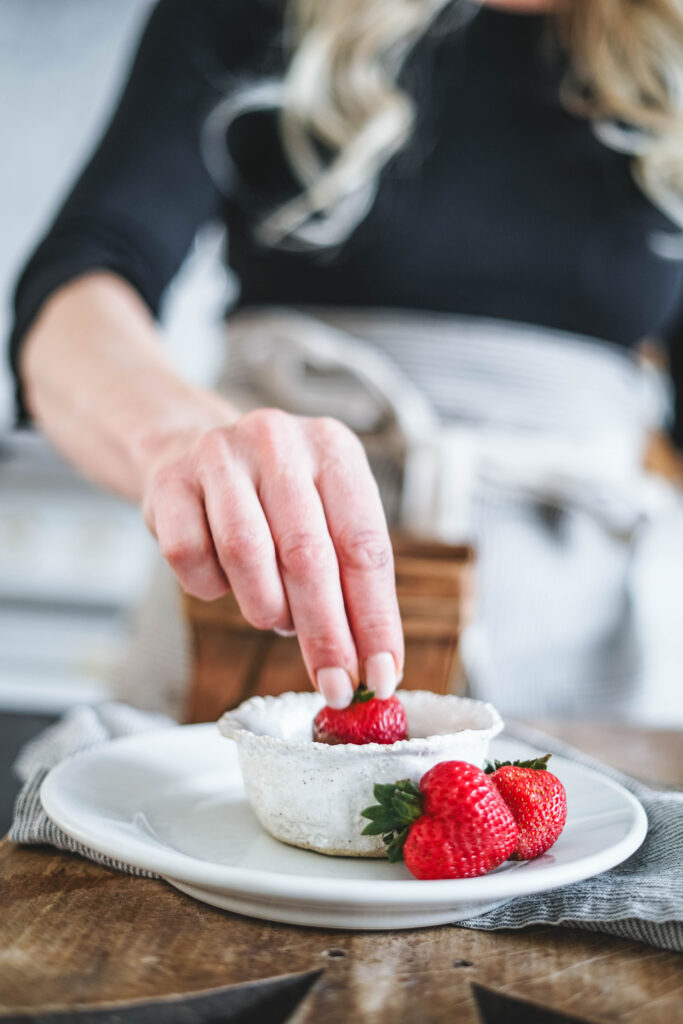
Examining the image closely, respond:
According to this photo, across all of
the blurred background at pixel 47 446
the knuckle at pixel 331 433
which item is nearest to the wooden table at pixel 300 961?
the knuckle at pixel 331 433

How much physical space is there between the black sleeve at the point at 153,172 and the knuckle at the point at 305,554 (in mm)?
468

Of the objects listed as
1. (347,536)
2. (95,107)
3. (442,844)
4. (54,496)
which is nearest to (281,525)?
(347,536)

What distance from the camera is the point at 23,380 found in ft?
2.70

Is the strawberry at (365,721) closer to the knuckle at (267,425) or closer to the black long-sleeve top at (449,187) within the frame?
the knuckle at (267,425)

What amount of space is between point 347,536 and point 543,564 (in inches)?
20.2

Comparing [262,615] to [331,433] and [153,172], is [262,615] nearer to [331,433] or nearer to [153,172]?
[331,433]

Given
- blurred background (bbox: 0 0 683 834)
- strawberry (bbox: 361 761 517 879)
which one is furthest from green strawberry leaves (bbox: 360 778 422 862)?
blurred background (bbox: 0 0 683 834)

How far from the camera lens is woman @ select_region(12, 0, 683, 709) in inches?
35.7

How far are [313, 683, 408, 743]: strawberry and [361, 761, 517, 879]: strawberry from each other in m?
0.04

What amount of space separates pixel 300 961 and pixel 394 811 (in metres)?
0.08

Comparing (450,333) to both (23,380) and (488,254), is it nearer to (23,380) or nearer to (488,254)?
(488,254)

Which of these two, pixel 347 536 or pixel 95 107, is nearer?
pixel 347 536

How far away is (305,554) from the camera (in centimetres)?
43

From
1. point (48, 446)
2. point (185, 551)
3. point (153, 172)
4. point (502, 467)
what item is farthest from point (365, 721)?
point (48, 446)
